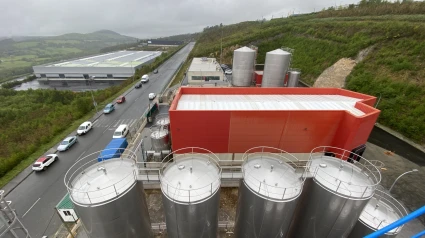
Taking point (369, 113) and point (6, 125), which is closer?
point (369, 113)

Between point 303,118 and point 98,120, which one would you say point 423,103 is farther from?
point 98,120

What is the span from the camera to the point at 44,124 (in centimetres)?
2736

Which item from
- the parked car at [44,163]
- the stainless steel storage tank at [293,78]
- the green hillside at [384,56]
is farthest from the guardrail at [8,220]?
the green hillside at [384,56]

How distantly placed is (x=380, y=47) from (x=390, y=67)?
6.71 metres

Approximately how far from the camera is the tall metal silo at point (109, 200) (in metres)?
6.51

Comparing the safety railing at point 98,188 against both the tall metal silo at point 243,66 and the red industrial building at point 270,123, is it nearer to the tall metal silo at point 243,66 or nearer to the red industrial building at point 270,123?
the red industrial building at point 270,123

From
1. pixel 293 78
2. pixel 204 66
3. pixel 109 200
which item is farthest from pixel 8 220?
pixel 204 66

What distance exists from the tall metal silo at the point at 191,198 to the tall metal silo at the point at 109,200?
4.22 ft

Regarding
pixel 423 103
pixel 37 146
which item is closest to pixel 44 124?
pixel 37 146

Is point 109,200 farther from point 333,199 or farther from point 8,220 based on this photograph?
point 333,199

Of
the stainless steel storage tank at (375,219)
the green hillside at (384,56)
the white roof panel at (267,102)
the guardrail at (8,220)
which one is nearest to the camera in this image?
the guardrail at (8,220)

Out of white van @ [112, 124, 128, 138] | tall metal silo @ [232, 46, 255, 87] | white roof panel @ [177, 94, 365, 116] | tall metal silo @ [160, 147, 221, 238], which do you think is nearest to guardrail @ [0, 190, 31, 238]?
tall metal silo @ [160, 147, 221, 238]

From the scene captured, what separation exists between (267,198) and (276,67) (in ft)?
78.7

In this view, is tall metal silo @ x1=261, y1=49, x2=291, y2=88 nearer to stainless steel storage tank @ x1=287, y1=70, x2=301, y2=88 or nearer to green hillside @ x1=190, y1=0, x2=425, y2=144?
stainless steel storage tank @ x1=287, y1=70, x2=301, y2=88
